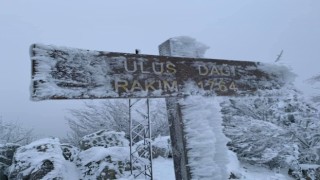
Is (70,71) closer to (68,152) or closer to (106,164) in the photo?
(106,164)

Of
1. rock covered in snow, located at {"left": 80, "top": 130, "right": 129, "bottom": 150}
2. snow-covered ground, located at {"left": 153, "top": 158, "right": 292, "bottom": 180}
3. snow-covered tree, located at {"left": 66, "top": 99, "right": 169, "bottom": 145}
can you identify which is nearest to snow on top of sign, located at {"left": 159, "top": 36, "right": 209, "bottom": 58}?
snow-covered ground, located at {"left": 153, "top": 158, "right": 292, "bottom": 180}

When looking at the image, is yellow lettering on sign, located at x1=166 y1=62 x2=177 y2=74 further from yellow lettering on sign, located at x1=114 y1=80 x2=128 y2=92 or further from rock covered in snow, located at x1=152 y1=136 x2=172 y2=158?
rock covered in snow, located at x1=152 y1=136 x2=172 y2=158

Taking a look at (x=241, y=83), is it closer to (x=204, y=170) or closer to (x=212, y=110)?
(x=212, y=110)

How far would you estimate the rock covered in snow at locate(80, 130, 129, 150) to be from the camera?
12.5 metres

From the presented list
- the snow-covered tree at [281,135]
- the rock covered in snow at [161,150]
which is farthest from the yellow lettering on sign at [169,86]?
the rock covered in snow at [161,150]

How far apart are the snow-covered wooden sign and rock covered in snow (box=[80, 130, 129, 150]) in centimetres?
1043

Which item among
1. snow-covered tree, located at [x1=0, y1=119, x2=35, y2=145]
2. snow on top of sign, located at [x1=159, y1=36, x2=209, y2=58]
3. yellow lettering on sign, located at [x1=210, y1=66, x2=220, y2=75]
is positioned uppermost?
snow on top of sign, located at [x1=159, y1=36, x2=209, y2=58]

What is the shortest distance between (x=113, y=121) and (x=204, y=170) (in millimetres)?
21117

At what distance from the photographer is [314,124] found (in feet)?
38.2

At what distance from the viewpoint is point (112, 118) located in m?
23.2

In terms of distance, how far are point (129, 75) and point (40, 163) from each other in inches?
341

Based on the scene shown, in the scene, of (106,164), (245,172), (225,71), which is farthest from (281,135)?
(225,71)

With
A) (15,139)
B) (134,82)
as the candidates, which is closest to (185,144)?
(134,82)

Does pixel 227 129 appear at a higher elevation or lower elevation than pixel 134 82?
lower
